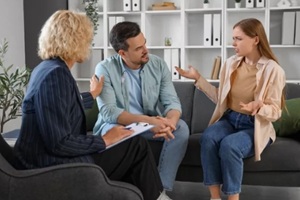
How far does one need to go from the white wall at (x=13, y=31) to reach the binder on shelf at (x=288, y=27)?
8.93 feet

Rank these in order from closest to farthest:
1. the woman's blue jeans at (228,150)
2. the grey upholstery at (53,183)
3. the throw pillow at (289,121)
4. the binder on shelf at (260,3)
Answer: the grey upholstery at (53,183), the woman's blue jeans at (228,150), the throw pillow at (289,121), the binder on shelf at (260,3)

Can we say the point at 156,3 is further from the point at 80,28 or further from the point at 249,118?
the point at 80,28

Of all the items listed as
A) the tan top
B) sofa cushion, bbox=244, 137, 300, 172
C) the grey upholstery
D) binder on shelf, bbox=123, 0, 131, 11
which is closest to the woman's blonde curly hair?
the grey upholstery

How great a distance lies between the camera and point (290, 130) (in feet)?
9.68

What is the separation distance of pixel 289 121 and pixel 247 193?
0.63m

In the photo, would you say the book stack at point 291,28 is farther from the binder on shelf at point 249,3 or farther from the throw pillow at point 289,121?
the throw pillow at point 289,121

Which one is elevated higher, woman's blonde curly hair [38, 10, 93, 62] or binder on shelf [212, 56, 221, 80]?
woman's blonde curly hair [38, 10, 93, 62]

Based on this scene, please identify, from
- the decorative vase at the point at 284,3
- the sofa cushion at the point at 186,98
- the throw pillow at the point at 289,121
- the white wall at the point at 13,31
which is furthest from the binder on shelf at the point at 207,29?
the throw pillow at the point at 289,121

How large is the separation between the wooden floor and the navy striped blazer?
1344 millimetres

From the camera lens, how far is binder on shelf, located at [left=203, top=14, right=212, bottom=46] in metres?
4.93

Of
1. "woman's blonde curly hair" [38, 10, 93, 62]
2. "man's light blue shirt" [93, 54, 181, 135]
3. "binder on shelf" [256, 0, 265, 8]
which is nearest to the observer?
"woman's blonde curly hair" [38, 10, 93, 62]

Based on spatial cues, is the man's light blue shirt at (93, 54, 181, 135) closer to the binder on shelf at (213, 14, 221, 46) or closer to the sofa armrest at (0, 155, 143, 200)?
the sofa armrest at (0, 155, 143, 200)

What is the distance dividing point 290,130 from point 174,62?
233 centimetres

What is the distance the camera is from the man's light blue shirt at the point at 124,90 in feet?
8.86
